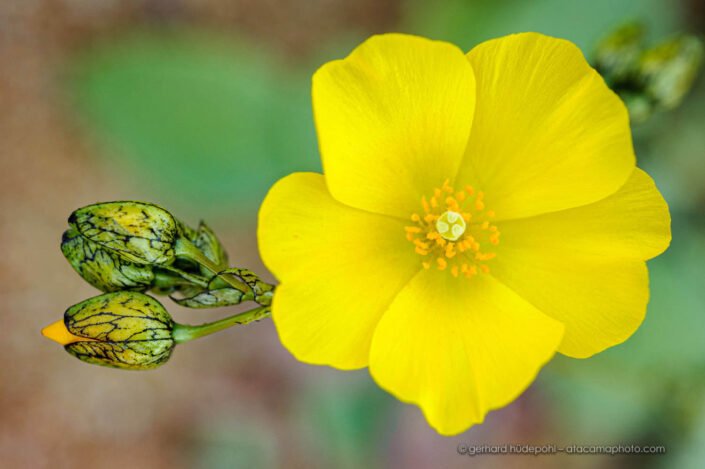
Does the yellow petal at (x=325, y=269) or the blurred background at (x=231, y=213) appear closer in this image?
the yellow petal at (x=325, y=269)

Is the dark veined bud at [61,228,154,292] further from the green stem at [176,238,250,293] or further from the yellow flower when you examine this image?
the yellow flower

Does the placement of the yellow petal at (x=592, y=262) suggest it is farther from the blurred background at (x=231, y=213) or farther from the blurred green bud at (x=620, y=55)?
the blurred background at (x=231, y=213)

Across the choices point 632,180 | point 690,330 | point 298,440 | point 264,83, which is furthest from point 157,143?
point 690,330

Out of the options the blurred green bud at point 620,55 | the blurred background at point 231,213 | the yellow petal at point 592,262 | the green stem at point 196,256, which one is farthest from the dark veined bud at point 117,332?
the blurred green bud at point 620,55

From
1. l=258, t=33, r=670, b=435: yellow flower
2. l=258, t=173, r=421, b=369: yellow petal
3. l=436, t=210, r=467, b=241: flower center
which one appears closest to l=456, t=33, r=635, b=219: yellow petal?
l=258, t=33, r=670, b=435: yellow flower

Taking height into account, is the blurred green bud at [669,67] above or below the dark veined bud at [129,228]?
above

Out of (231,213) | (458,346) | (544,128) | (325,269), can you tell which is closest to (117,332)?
(325,269)
